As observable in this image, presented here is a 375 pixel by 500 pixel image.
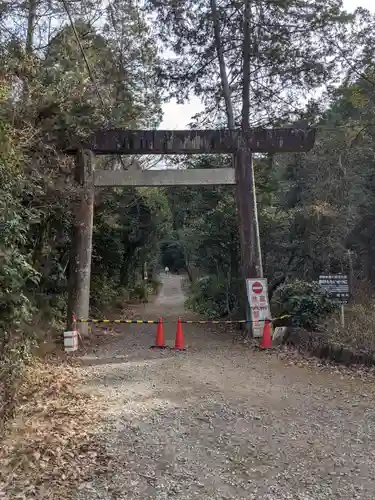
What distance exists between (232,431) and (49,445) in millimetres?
1920

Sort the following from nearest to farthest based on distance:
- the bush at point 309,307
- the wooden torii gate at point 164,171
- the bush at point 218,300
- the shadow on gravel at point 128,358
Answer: the shadow on gravel at point 128,358
the bush at point 309,307
the wooden torii gate at point 164,171
the bush at point 218,300

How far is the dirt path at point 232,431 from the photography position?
141 inches

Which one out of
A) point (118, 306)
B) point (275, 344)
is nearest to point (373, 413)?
point (275, 344)

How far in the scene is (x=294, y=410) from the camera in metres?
5.34

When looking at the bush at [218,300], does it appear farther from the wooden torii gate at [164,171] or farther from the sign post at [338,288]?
the sign post at [338,288]

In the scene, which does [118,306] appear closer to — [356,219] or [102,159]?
[102,159]

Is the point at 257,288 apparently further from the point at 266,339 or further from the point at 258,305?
the point at 266,339

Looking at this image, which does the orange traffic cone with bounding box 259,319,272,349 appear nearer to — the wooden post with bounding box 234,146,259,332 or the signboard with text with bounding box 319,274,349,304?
the wooden post with bounding box 234,146,259,332

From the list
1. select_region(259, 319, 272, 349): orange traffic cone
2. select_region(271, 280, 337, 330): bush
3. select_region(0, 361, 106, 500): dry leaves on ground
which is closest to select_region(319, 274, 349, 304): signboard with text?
select_region(271, 280, 337, 330): bush

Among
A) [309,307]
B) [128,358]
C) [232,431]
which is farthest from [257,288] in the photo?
[232,431]

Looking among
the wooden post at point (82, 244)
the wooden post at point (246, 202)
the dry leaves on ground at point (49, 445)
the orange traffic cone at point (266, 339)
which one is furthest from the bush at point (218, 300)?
the dry leaves on ground at point (49, 445)

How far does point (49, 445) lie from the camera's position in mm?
4227

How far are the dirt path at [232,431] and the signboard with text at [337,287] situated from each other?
5.86ft

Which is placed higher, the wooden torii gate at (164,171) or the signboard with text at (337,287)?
the wooden torii gate at (164,171)
